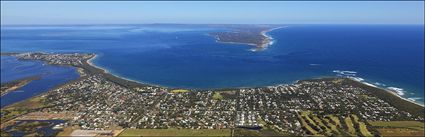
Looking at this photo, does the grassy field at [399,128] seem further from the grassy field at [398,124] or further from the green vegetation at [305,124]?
the green vegetation at [305,124]

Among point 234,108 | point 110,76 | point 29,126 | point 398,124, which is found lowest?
point 29,126

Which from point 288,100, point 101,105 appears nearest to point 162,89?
point 101,105

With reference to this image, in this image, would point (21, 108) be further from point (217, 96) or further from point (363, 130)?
point (363, 130)

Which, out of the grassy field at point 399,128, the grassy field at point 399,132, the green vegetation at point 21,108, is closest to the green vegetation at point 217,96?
the grassy field at point 399,128

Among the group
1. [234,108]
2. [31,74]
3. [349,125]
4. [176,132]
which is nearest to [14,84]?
[31,74]

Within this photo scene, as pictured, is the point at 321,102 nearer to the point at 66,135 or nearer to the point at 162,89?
the point at 162,89

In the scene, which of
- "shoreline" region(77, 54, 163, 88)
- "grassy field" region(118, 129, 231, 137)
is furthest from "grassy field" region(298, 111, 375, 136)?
"shoreline" region(77, 54, 163, 88)

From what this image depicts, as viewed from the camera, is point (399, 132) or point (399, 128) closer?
point (399, 132)
